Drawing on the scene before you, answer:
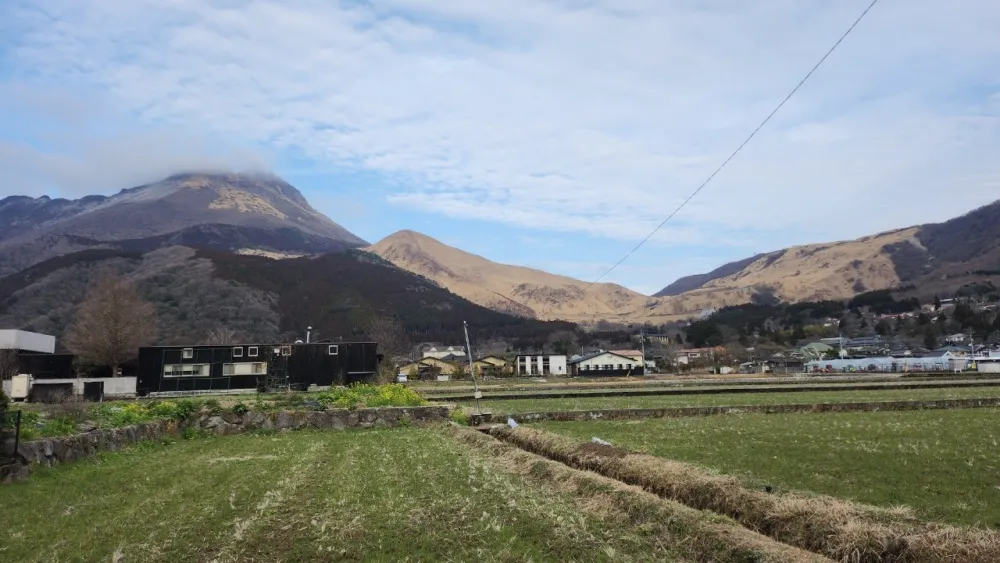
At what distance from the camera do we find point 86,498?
11.6m

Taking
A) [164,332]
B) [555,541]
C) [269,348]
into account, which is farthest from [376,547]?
[164,332]

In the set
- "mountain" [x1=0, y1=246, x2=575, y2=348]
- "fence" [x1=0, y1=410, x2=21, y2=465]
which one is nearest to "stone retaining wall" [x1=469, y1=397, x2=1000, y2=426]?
"fence" [x1=0, y1=410, x2=21, y2=465]

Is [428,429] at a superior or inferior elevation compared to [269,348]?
inferior

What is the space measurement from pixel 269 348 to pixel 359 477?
185 ft

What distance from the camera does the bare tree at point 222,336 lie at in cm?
11431

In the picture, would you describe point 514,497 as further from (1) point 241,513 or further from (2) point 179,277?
(2) point 179,277

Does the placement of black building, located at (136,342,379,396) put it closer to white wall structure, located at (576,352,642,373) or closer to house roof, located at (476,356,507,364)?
house roof, located at (476,356,507,364)

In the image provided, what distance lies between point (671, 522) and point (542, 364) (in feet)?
394

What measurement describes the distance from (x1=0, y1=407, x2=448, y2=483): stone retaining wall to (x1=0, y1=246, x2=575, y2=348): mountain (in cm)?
10283

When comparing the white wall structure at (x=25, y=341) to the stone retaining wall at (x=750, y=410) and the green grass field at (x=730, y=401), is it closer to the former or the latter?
the green grass field at (x=730, y=401)

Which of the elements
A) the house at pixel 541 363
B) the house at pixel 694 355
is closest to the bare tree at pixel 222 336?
the house at pixel 541 363

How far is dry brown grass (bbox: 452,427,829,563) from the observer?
736 cm

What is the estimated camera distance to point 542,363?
128 metres

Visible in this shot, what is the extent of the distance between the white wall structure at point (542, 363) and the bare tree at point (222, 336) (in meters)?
54.5
